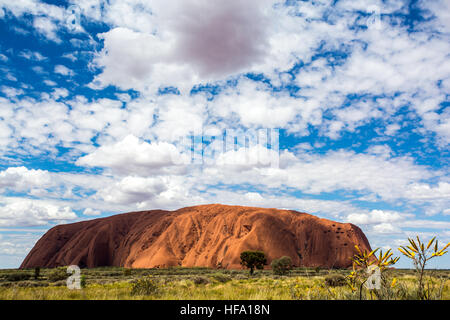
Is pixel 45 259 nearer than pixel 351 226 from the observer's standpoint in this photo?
No

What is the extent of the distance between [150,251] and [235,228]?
30.1 metres

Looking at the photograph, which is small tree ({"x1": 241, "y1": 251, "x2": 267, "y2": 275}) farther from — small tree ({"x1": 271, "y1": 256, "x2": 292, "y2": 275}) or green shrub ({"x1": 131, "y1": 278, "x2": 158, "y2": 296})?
green shrub ({"x1": 131, "y1": 278, "x2": 158, "y2": 296})

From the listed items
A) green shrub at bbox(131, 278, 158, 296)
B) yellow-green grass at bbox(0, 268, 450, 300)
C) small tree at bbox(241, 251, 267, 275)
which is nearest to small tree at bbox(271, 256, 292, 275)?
small tree at bbox(241, 251, 267, 275)

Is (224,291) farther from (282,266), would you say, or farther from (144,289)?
(282,266)

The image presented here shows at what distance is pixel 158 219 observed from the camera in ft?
403

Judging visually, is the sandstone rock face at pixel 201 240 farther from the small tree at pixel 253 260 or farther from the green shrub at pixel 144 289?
the green shrub at pixel 144 289

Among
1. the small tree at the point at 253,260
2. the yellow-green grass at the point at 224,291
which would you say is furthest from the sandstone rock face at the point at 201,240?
the yellow-green grass at the point at 224,291

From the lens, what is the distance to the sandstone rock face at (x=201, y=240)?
9481 cm

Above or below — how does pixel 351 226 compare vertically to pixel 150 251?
above

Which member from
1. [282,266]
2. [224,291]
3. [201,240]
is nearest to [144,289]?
[224,291]

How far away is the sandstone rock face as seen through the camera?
9481 centimetres

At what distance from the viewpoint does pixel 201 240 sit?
10419cm
